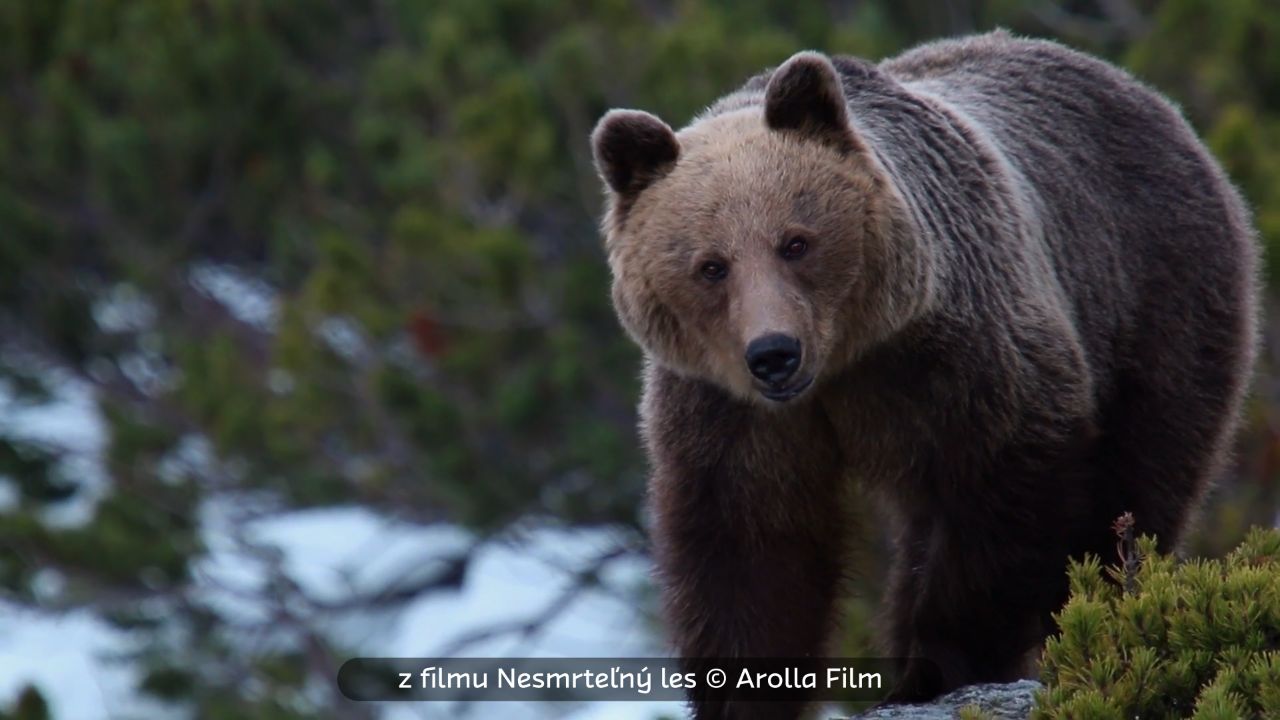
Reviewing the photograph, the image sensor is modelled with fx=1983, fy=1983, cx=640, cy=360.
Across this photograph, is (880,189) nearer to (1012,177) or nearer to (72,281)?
(1012,177)

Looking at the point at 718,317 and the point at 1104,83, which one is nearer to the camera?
the point at 718,317

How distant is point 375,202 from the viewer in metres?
17.0

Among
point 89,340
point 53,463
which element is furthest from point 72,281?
point 53,463

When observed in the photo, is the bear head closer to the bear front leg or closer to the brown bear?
the brown bear

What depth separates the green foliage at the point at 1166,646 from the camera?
384 cm

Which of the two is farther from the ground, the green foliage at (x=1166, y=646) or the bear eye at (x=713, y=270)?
the bear eye at (x=713, y=270)

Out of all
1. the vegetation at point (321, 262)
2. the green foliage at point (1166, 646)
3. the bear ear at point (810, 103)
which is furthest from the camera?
the vegetation at point (321, 262)

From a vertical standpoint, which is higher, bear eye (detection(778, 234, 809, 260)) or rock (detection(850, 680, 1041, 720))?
bear eye (detection(778, 234, 809, 260))

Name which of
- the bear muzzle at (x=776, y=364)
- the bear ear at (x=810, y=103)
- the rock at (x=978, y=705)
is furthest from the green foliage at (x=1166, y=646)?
the bear ear at (x=810, y=103)

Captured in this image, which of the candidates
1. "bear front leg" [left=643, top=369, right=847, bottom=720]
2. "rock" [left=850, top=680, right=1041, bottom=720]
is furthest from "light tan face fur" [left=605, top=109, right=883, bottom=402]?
"rock" [left=850, top=680, right=1041, bottom=720]

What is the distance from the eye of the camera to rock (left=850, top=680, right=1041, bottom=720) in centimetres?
480

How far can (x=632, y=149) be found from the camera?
5.19 metres

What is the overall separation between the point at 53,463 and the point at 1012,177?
1244 centimetres

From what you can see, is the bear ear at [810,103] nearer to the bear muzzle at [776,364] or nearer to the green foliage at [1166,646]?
the bear muzzle at [776,364]
